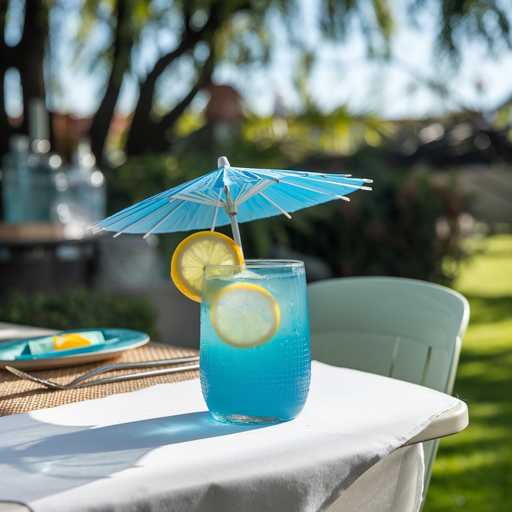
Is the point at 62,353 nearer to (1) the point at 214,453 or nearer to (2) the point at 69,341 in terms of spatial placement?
(2) the point at 69,341

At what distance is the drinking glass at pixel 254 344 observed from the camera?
86 cm

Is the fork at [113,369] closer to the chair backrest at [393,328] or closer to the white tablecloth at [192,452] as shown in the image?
the white tablecloth at [192,452]

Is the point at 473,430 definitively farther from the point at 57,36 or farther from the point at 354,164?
the point at 57,36

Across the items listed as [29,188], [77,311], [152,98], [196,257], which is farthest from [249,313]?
[152,98]

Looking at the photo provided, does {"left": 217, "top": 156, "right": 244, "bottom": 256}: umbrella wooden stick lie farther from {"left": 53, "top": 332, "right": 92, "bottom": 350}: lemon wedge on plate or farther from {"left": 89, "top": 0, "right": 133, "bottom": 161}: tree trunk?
{"left": 89, "top": 0, "right": 133, "bottom": 161}: tree trunk

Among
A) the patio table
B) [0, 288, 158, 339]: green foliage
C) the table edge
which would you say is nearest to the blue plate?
the patio table

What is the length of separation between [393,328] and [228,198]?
946 millimetres

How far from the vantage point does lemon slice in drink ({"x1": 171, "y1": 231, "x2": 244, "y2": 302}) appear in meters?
0.95

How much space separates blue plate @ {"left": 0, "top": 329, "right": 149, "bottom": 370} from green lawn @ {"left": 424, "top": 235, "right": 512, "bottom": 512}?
34.9 inches

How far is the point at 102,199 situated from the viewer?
4336 millimetres

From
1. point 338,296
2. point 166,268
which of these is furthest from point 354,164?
point 338,296

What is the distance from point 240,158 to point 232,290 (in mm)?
3959

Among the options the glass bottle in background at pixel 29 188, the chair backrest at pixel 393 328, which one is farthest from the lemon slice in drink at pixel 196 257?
the glass bottle in background at pixel 29 188

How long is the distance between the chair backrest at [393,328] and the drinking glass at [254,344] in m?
0.72
